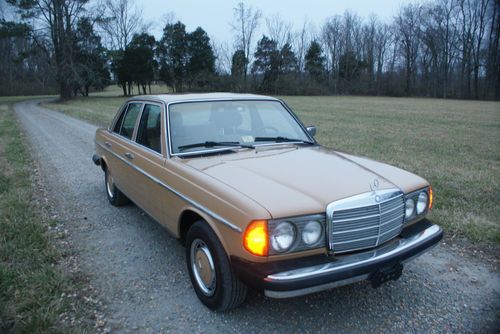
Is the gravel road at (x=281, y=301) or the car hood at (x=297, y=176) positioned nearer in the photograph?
A: the car hood at (x=297, y=176)

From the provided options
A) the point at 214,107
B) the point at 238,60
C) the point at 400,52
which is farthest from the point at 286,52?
the point at 214,107

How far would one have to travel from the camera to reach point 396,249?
2.74 metres

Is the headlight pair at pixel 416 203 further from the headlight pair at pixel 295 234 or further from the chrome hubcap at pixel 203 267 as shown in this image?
the chrome hubcap at pixel 203 267

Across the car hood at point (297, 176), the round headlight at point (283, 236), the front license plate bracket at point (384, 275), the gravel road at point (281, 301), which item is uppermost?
the car hood at point (297, 176)

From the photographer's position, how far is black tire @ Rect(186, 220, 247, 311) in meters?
2.71

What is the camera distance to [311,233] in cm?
250

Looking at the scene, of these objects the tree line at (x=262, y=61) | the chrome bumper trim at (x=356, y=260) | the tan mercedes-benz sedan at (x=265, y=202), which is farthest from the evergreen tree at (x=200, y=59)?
the chrome bumper trim at (x=356, y=260)

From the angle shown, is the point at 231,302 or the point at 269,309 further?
the point at 269,309

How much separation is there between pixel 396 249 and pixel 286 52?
202ft

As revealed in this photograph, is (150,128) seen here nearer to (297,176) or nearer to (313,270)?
(297,176)

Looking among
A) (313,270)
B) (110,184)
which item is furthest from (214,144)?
(110,184)

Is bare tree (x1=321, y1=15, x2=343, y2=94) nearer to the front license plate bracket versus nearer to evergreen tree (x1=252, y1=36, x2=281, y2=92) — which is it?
evergreen tree (x1=252, y1=36, x2=281, y2=92)

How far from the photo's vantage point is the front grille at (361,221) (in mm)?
2514

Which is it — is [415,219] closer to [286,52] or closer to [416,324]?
[416,324]
